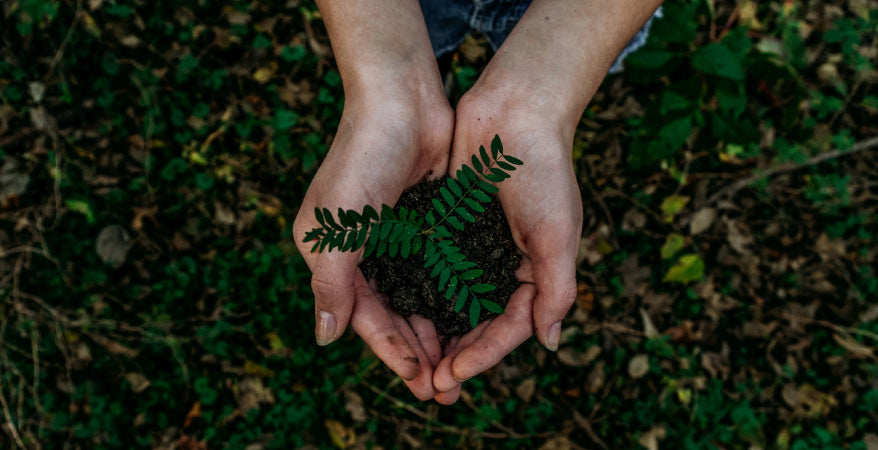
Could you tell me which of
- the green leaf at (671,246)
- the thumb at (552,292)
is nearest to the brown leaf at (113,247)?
the thumb at (552,292)

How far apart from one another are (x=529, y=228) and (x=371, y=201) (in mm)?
754

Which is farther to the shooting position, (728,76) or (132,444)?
(132,444)

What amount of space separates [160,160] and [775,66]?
4386 millimetres

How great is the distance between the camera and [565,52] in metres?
2.68

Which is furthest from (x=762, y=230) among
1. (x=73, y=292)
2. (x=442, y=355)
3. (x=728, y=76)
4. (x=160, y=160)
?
(x=73, y=292)

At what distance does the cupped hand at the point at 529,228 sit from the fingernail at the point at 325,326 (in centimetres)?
53

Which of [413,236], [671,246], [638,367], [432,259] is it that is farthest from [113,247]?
[671,246]

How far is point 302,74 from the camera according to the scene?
4.13 m

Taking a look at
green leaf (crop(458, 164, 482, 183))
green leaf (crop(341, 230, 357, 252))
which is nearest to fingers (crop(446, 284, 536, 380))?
green leaf (crop(458, 164, 482, 183))

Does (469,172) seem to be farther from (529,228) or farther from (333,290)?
(333,290)

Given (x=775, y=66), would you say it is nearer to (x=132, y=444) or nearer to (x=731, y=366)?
(x=731, y=366)

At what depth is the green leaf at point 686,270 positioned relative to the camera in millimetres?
3857

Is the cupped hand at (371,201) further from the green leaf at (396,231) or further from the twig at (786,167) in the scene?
the twig at (786,167)

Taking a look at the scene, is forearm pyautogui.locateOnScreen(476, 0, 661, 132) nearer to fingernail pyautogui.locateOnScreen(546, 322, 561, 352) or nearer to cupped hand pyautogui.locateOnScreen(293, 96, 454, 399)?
cupped hand pyautogui.locateOnScreen(293, 96, 454, 399)
